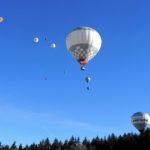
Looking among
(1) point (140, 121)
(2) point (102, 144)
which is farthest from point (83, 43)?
(2) point (102, 144)

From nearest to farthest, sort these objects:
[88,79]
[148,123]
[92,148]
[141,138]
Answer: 1. [88,79]
2. [148,123]
3. [141,138]
4. [92,148]

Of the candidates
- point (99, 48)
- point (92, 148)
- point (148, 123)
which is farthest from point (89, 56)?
point (92, 148)

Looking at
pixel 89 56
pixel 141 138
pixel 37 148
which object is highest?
pixel 37 148

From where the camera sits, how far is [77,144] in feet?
585

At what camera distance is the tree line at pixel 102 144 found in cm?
13125

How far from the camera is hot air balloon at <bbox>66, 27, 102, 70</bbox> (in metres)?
57.7

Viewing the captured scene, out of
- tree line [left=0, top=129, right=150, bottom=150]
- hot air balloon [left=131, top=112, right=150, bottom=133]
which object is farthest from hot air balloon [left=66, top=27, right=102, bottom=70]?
tree line [left=0, top=129, right=150, bottom=150]

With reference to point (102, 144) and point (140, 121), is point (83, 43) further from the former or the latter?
point (102, 144)

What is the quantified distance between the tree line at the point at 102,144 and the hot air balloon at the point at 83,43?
74275mm

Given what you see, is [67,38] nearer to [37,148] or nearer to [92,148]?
[92,148]

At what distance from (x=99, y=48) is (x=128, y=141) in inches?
3352

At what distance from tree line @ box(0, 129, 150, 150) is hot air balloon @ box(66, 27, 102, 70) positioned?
7428 cm

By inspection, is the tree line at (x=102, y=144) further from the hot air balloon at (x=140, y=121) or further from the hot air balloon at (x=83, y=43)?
the hot air balloon at (x=83, y=43)

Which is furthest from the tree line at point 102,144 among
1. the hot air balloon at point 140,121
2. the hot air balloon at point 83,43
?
the hot air balloon at point 83,43
